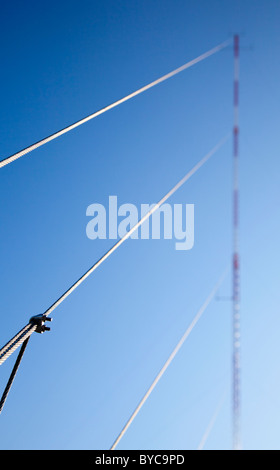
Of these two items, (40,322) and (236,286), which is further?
(236,286)

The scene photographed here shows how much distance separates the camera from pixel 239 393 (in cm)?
1079

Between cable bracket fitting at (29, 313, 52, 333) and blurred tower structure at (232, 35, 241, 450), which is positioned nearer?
cable bracket fitting at (29, 313, 52, 333)

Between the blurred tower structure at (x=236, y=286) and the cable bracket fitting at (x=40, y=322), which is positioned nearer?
the cable bracket fitting at (x=40, y=322)

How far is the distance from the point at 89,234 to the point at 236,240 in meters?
5.35

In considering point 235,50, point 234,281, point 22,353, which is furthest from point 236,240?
point 22,353

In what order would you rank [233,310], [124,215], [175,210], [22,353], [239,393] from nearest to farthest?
[22,353], [124,215], [175,210], [239,393], [233,310]

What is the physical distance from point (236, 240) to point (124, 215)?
5091mm
